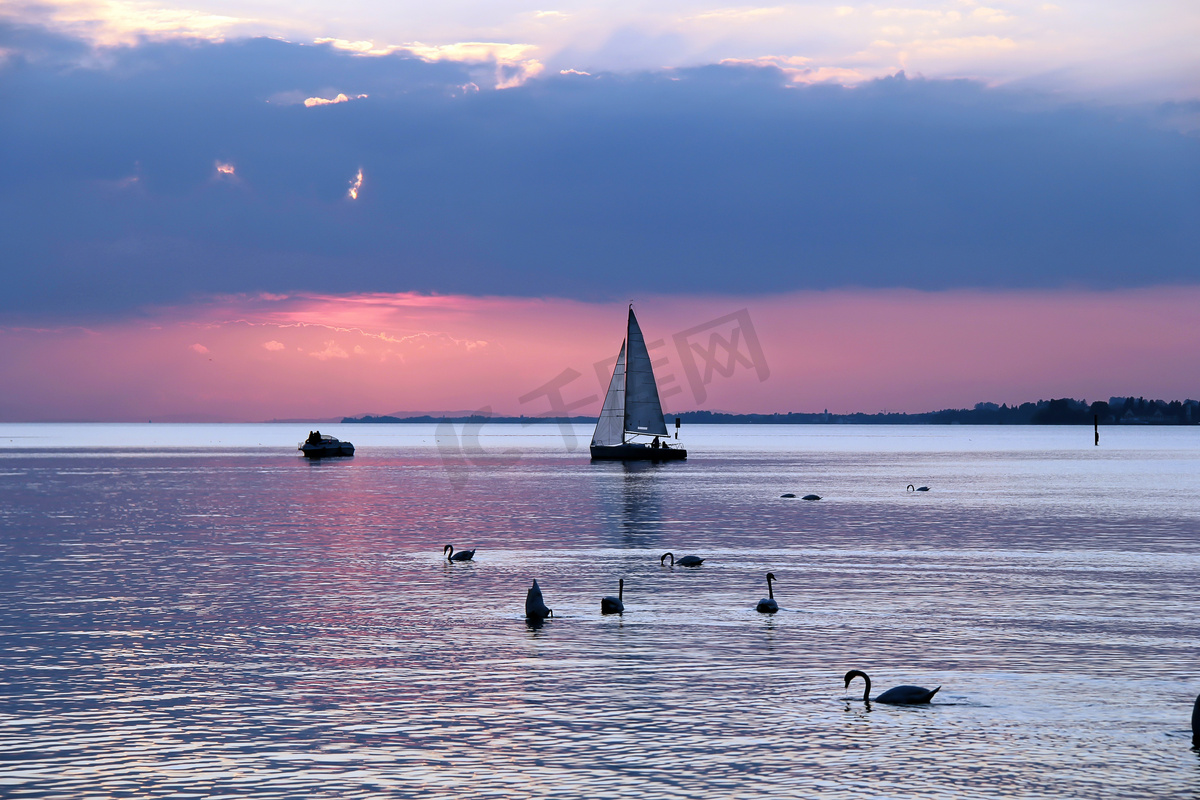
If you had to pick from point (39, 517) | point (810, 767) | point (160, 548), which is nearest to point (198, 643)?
point (810, 767)

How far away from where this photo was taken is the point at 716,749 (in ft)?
67.8

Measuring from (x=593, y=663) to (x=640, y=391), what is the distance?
112000mm

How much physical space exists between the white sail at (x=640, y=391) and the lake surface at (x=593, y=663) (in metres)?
73.9

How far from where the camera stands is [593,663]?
27969mm

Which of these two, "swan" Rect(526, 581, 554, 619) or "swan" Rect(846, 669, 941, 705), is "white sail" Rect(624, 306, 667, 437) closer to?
"swan" Rect(526, 581, 554, 619)

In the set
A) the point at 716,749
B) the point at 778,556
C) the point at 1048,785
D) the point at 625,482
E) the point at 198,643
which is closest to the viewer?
the point at 1048,785

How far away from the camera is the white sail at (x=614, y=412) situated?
140 meters

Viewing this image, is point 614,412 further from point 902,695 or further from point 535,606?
point 902,695

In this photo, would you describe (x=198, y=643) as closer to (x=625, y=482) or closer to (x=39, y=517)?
(x=39, y=517)

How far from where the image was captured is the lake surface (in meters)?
19.5

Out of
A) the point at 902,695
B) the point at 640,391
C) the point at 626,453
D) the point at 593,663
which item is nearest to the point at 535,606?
the point at 593,663

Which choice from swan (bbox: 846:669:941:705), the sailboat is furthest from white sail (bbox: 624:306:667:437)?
swan (bbox: 846:669:941:705)

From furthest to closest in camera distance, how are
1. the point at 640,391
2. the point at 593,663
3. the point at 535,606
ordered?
the point at 640,391
the point at 535,606
the point at 593,663

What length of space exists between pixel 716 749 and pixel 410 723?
232 inches
